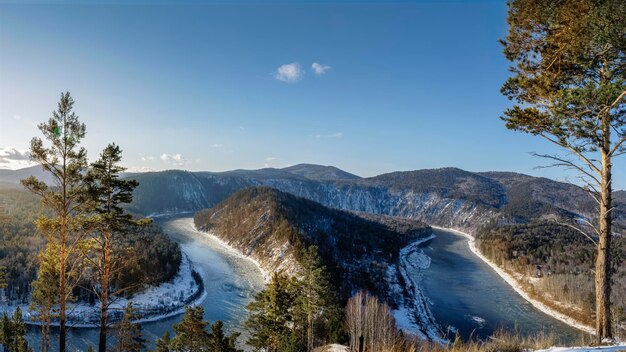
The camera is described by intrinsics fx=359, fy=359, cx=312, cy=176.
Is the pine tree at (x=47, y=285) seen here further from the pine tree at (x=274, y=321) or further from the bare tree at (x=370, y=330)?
the pine tree at (x=274, y=321)

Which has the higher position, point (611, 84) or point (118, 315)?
point (611, 84)

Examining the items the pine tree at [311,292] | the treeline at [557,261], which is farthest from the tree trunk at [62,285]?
the treeline at [557,261]

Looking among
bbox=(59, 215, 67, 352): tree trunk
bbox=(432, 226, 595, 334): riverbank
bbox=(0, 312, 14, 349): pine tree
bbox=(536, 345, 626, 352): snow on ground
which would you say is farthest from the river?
bbox=(59, 215, 67, 352): tree trunk

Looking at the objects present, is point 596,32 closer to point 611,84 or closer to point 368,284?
point 611,84

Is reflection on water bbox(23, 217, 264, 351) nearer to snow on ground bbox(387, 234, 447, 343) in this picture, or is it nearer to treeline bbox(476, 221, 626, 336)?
snow on ground bbox(387, 234, 447, 343)

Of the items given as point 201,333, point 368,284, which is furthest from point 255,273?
point 201,333

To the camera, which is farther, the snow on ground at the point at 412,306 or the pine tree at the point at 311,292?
the snow on ground at the point at 412,306
